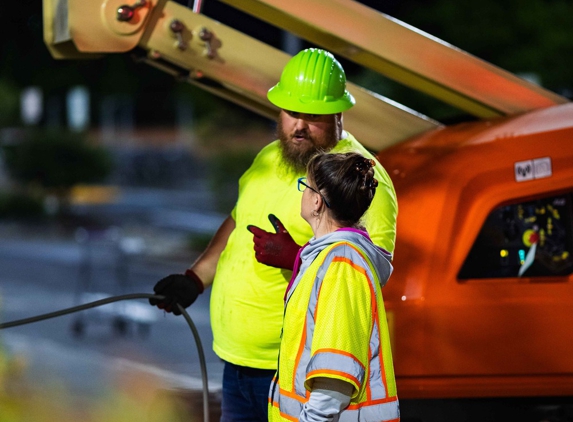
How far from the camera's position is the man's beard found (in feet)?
11.7

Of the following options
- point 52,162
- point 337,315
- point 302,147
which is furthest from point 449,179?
point 52,162

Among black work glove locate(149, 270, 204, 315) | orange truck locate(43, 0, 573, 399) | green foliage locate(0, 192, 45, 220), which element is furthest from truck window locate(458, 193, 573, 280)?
green foliage locate(0, 192, 45, 220)

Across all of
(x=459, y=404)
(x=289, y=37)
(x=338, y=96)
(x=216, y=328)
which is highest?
(x=289, y=37)

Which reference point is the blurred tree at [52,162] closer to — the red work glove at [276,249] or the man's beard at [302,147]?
the man's beard at [302,147]

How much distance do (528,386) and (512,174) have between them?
88 cm

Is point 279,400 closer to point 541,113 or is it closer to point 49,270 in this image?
point 541,113

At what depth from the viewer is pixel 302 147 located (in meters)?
3.57

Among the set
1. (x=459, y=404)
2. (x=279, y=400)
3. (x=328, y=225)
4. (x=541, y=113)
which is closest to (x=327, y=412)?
(x=279, y=400)

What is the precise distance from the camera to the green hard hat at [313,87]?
358 centimetres

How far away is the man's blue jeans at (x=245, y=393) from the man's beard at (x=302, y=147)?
2.55ft

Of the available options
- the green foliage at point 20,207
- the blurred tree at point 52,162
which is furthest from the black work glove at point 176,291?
the blurred tree at point 52,162

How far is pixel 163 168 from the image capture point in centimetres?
3469

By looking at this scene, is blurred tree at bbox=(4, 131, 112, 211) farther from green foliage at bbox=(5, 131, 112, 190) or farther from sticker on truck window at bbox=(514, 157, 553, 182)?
sticker on truck window at bbox=(514, 157, 553, 182)

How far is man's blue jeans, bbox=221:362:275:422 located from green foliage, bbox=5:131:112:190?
71.9 ft
